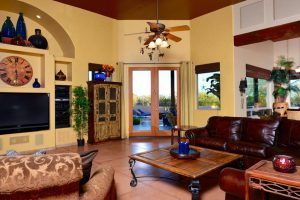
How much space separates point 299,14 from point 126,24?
4.77 m

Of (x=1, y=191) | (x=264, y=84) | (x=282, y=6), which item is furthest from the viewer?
(x=264, y=84)

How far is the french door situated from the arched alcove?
6.75 ft

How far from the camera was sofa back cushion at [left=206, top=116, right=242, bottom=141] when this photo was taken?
4.45 m

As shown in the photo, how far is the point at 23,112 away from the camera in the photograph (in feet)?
17.1

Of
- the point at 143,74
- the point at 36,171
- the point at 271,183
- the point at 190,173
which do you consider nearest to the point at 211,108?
the point at 143,74

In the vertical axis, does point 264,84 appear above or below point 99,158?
above

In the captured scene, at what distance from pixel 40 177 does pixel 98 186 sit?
572mm

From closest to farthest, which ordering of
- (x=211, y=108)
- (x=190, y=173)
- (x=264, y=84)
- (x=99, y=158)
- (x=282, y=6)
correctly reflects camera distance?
1. (x=190, y=173)
2. (x=99, y=158)
3. (x=282, y=6)
4. (x=211, y=108)
5. (x=264, y=84)

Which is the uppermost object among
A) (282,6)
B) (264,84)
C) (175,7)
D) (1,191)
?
(175,7)

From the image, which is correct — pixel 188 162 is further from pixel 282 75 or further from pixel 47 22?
pixel 282 75

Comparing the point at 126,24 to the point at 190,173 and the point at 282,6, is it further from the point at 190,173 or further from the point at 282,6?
the point at 190,173

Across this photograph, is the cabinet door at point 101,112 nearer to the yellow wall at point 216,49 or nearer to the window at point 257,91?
the yellow wall at point 216,49

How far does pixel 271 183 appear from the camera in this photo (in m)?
1.85

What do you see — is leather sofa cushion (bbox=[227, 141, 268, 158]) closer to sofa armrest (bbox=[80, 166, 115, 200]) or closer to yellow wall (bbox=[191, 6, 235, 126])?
yellow wall (bbox=[191, 6, 235, 126])
